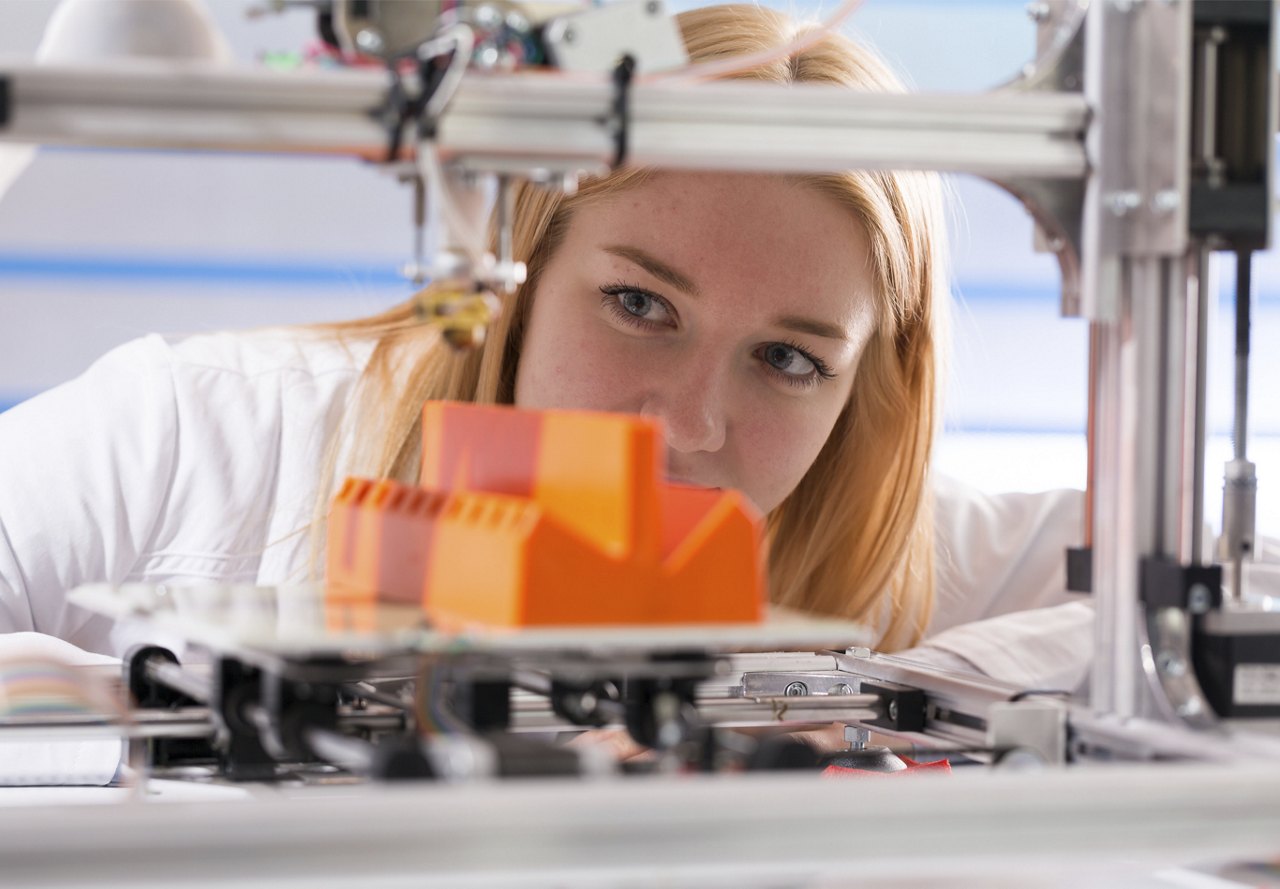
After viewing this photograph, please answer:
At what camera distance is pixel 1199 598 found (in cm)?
97

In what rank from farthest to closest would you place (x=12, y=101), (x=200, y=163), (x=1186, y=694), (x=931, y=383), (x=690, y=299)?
(x=200, y=163) → (x=931, y=383) → (x=690, y=299) → (x=1186, y=694) → (x=12, y=101)

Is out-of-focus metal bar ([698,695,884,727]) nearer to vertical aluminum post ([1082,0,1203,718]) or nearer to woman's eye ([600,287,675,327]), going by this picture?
vertical aluminum post ([1082,0,1203,718])

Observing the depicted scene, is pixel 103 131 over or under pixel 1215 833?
over

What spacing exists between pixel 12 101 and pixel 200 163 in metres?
2.58

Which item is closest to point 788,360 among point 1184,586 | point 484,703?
point 1184,586

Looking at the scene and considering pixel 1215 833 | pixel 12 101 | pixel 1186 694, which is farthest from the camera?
pixel 1186 694

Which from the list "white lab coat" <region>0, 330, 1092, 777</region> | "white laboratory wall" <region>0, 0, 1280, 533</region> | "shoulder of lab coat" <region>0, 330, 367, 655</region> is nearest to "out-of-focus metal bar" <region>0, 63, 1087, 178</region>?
"white lab coat" <region>0, 330, 1092, 777</region>

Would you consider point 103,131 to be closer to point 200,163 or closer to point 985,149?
point 985,149

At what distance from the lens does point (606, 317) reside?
60.6 inches

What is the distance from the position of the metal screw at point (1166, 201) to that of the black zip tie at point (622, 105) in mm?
355

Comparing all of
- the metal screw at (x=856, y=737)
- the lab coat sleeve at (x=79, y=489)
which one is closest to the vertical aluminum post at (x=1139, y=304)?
the metal screw at (x=856, y=737)

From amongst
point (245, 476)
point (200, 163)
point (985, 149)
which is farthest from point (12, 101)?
point (200, 163)

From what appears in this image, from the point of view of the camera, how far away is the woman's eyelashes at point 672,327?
5.03ft

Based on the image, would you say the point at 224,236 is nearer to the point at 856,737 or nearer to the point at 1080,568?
the point at 856,737
